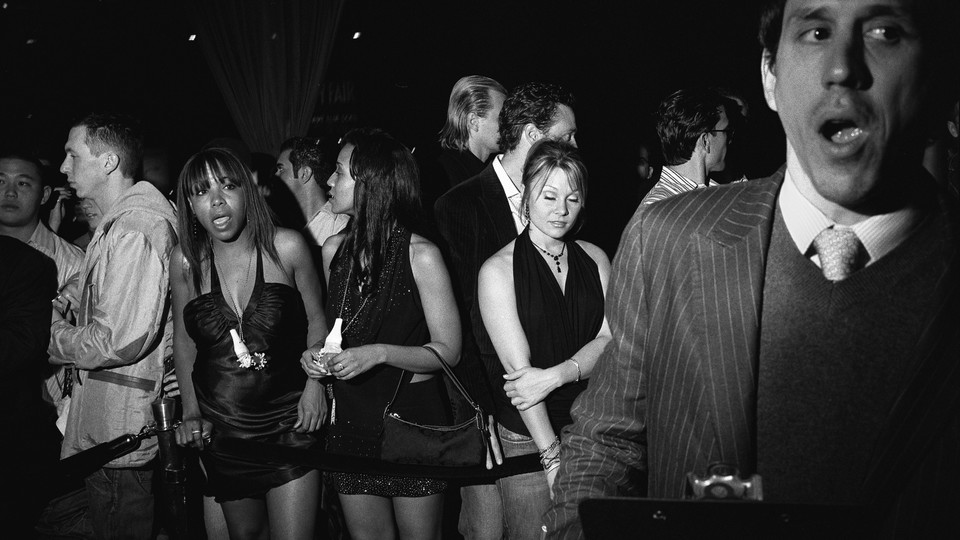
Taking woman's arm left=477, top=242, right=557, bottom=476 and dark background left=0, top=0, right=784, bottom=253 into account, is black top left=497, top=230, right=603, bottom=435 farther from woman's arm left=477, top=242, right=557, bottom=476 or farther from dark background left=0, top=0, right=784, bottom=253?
dark background left=0, top=0, right=784, bottom=253

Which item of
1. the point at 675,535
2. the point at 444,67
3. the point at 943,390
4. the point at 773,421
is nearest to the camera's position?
the point at 675,535

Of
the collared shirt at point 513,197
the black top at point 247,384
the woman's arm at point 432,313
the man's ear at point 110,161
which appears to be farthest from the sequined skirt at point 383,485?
the man's ear at point 110,161

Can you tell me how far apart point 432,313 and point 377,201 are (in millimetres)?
563

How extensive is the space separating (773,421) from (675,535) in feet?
1.27

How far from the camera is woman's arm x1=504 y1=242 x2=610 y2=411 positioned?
3197 mm

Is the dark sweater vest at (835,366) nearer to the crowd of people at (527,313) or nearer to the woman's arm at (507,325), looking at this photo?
the crowd of people at (527,313)

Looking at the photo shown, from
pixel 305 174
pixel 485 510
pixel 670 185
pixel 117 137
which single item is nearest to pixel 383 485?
pixel 485 510

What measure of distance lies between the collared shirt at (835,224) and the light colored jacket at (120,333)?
3.33 metres

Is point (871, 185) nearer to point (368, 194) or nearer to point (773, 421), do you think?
point (773, 421)

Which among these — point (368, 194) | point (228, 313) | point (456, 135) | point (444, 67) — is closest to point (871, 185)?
point (368, 194)

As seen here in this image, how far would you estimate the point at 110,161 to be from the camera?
→ 14.3 feet

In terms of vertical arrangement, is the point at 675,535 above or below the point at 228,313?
below

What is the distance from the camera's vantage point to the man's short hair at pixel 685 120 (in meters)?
4.34

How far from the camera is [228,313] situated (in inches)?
→ 144
